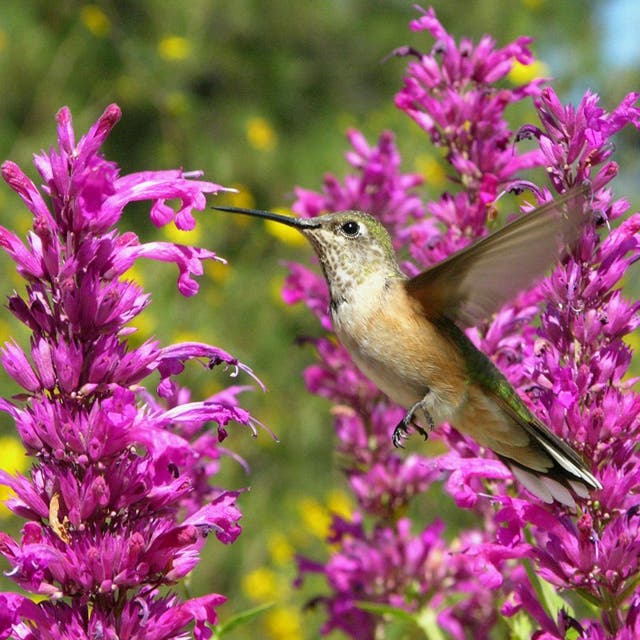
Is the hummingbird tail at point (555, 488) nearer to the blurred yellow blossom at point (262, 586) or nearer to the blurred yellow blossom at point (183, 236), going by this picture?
the blurred yellow blossom at point (262, 586)

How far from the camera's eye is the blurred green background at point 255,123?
23.9 ft

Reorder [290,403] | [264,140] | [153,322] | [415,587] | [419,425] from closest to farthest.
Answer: [419,425]
[415,587]
[153,322]
[290,403]
[264,140]

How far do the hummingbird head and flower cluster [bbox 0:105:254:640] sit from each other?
2.85 ft

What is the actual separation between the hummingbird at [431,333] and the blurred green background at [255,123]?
343 cm

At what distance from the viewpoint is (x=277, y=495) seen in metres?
8.12

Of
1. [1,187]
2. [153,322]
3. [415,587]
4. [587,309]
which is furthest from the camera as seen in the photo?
[1,187]

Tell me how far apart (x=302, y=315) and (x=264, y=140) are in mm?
1737

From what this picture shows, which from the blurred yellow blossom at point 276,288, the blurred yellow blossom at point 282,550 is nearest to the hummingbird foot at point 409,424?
the blurred yellow blossom at point 282,550

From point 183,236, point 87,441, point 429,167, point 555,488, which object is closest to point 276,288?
point 183,236

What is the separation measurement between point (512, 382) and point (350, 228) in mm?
642

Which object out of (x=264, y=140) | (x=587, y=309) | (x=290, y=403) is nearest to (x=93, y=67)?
(x=264, y=140)

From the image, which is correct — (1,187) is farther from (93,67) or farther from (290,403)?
(290,403)

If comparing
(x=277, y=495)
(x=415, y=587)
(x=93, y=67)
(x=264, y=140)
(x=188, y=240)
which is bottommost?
(x=415, y=587)

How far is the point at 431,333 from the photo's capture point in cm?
266
